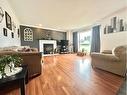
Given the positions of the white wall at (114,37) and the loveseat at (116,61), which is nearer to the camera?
the loveseat at (116,61)

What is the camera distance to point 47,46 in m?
7.54

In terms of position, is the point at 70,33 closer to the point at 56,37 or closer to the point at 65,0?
the point at 56,37

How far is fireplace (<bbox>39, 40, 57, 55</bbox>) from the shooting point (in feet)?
23.4

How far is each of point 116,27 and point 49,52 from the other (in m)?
5.18

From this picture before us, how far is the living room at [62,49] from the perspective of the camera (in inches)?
66.5

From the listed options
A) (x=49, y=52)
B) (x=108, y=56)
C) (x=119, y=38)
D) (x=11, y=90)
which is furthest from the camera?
(x=49, y=52)

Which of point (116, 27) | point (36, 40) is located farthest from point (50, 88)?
point (36, 40)

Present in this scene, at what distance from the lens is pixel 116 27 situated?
4.26 metres

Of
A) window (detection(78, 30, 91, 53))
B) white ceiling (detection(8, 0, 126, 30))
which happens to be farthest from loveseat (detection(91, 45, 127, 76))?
window (detection(78, 30, 91, 53))

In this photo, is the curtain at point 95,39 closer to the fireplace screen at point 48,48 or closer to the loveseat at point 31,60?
the fireplace screen at point 48,48

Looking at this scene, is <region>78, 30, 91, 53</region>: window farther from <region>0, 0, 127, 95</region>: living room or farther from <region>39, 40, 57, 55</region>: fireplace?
<region>39, 40, 57, 55</region>: fireplace

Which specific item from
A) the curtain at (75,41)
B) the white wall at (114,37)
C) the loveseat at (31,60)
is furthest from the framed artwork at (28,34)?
the white wall at (114,37)

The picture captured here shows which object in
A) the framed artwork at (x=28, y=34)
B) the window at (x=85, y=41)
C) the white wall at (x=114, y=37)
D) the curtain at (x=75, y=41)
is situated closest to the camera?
the white wall at (x=114, y=37)

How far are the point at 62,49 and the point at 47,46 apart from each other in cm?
149
